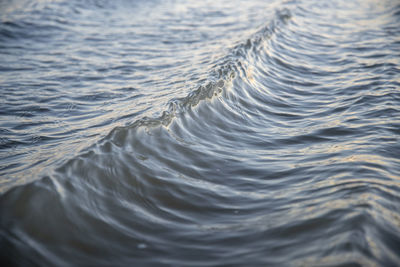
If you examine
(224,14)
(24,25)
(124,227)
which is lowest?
(124,227)

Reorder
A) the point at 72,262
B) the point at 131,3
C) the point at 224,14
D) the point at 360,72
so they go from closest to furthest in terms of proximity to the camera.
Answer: the point at 72,262 → the point at 360,72 → the point at 224,14 → the point at 131,3

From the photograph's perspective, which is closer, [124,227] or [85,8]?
[124,227]

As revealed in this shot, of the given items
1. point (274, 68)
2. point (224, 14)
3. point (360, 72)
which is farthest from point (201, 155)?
point (224, 14)

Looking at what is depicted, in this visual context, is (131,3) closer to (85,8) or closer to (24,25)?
(85,8)

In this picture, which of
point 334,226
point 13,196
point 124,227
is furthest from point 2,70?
point 334,226

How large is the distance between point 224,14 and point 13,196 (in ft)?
40.8

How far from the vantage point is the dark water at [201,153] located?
281 centimetres

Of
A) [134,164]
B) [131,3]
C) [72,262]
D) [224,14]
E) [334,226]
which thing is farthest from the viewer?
[131,3]

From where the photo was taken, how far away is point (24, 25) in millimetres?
11242

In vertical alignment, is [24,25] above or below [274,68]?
above

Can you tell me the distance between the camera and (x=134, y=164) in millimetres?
3859

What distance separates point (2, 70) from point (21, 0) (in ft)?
27.4

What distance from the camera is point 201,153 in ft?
14.1

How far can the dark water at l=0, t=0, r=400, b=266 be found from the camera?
2.81 meters
